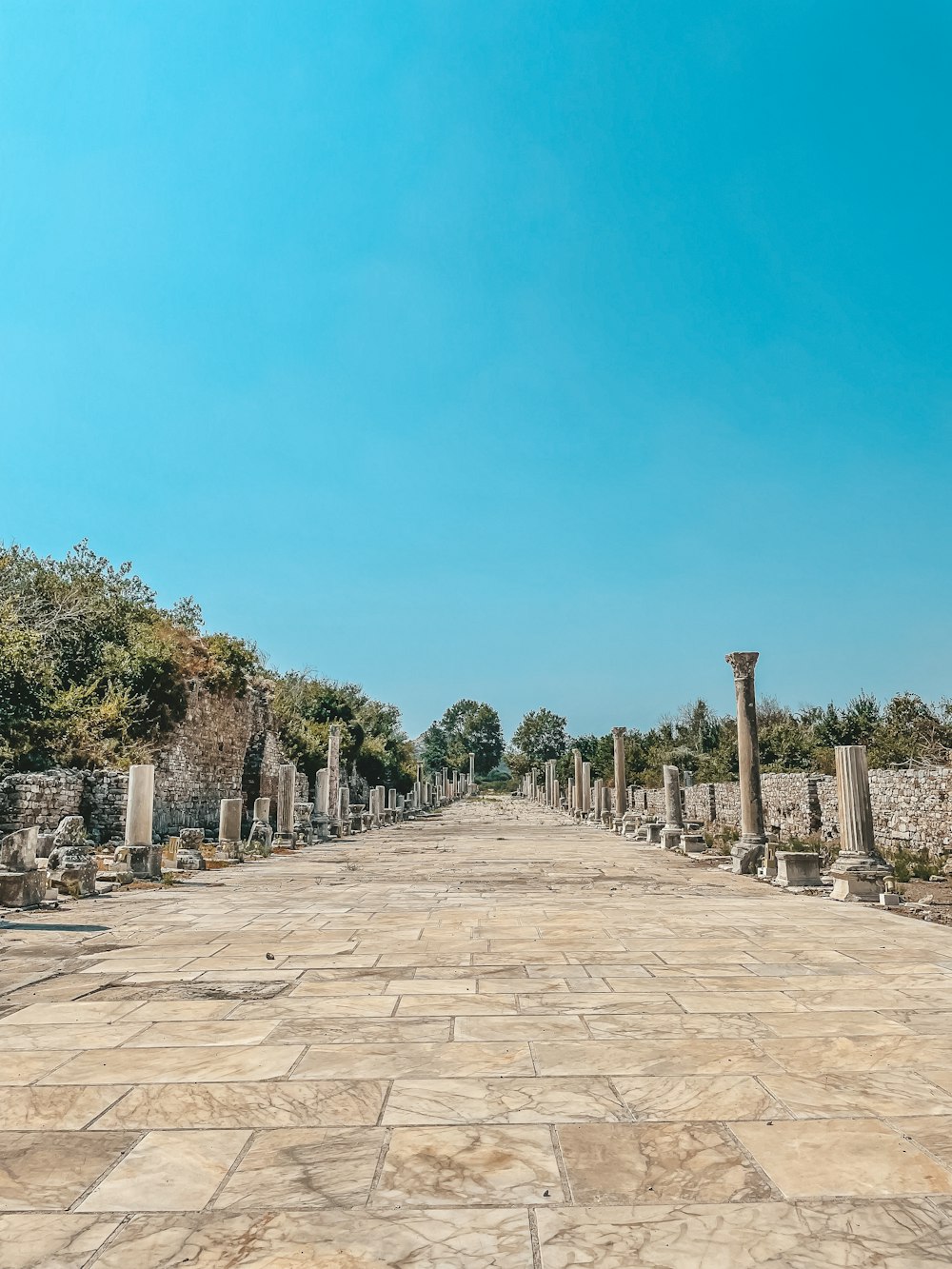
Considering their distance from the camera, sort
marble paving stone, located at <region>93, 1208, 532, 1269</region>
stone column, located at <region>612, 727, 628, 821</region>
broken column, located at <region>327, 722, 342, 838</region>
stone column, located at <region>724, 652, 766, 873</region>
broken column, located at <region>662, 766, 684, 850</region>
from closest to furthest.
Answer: marble paving stone, located at <region>93, 1208, 532, 1269</region>
stone column, located at <region>724, 652, 766, 873</region>
broken column, located at <region>662, 766, 684, 850</region>
broken column, located at <region>327, 722, 342, 838</region>
stone column, located at <region>612, 727, 628, 821</region>

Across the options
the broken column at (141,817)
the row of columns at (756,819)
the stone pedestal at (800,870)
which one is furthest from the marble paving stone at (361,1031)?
the broken column at (141,817)

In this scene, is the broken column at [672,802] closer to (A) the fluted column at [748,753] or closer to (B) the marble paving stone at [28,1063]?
(A) the fluted column at [748,753]

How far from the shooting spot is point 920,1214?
2570 millimetres

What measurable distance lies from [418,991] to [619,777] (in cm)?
2507

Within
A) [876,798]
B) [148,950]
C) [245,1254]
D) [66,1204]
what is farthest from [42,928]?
[876,798]

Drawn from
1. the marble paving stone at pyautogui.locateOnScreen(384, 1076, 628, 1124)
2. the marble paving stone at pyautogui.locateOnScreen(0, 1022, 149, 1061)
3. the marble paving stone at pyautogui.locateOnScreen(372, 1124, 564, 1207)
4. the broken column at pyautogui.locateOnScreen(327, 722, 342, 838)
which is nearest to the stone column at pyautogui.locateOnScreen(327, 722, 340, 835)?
the broken column at pyautogui.locateOnScreen(327, 722, 342, 838)

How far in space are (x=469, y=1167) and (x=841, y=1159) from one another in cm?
127

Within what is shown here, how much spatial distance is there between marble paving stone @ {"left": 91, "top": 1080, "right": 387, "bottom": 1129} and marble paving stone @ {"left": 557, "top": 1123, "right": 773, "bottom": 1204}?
835mm

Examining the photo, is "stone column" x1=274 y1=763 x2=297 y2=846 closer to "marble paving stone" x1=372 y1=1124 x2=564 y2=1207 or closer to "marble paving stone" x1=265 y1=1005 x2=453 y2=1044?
"marble paving stone" x1=265 y1=1005 x2=453 y2=1044

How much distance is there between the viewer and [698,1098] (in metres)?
3.60

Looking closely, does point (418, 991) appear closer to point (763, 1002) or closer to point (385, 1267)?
point (763, 1002)

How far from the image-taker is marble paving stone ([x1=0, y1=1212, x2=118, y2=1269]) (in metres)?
2.34

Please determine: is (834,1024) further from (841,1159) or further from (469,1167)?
(469,1167)

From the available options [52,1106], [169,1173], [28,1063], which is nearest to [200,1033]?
[28,1063]
